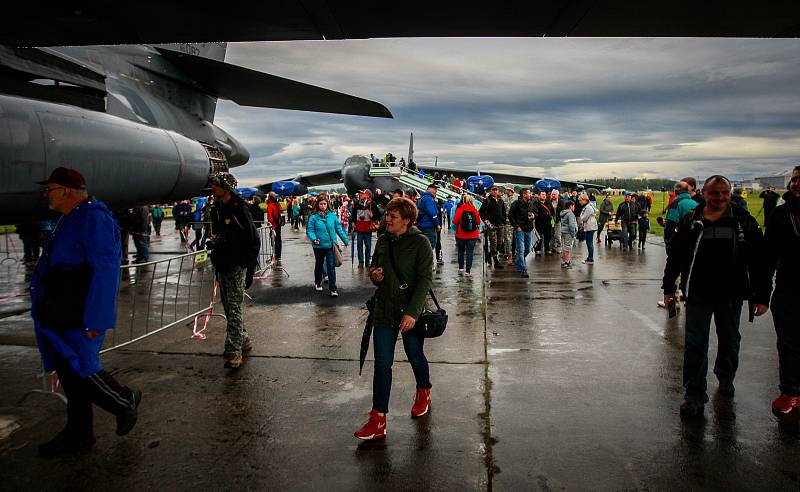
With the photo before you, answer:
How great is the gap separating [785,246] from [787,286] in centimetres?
30

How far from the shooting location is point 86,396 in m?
3.27

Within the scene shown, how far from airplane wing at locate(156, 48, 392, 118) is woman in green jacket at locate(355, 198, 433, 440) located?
5.44 meters

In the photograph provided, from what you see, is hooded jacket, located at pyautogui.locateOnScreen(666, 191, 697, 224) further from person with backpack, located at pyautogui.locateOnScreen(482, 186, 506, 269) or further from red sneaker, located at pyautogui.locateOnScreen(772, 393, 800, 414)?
person with backpack, located at pyautogui.locateOnScreen(482, 186, 506, 269)

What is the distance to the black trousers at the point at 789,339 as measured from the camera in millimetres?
3686

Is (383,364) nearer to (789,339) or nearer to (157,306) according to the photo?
(789,339)

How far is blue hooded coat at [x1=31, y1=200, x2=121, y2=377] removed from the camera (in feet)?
10.2

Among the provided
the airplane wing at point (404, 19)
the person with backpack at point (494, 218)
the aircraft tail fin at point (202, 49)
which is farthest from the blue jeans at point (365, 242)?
the airplane wing at point (404, 19)

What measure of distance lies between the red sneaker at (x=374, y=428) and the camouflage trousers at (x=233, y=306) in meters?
1.98

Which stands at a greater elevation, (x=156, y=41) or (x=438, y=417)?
(x=156, y=41)

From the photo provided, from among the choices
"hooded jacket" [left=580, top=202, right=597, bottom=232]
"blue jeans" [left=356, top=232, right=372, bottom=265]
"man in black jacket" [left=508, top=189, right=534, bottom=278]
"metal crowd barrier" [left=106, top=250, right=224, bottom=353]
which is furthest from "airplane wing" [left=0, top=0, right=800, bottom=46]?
"hooded jacket" [left=580, top=202, right=597, bottom=232]

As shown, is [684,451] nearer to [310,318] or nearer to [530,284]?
[310,318]

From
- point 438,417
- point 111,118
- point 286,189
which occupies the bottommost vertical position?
point 438,417

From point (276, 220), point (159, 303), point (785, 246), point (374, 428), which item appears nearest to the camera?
point (374, 428)

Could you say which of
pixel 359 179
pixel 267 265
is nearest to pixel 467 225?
pixel 267 265
